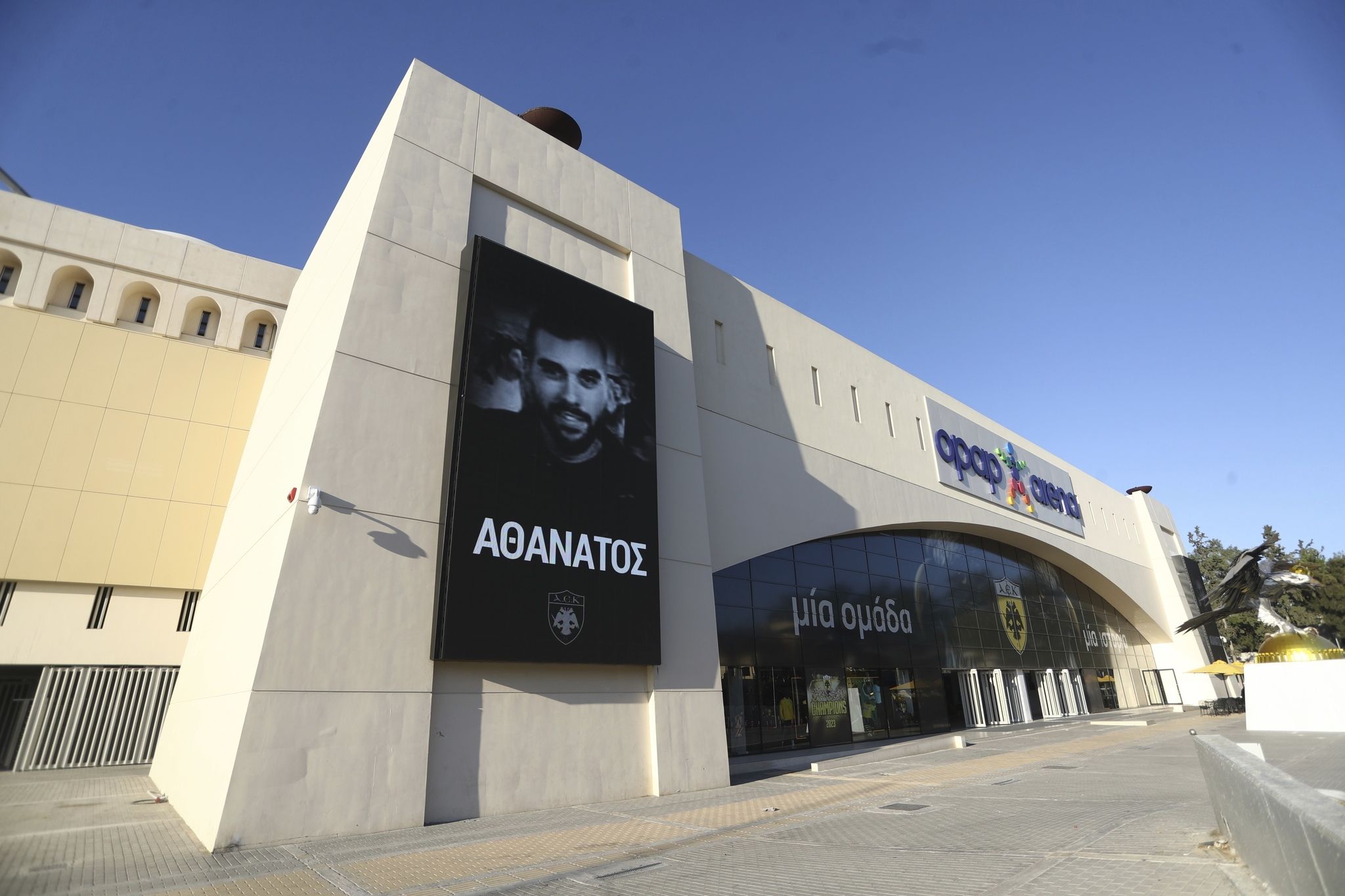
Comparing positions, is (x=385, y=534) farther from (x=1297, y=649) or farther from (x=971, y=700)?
(x=971, y=700)

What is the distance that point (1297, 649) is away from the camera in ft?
61.1

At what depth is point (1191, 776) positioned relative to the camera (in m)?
11.2

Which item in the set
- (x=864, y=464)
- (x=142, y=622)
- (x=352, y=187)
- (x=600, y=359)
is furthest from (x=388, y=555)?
(x=864, y=464)

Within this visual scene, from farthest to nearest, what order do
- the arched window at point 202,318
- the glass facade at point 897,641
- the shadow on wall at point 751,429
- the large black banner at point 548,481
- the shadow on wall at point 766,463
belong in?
the arched window at point 202,318
the glass facade at point 897,641
the shadow on wall at point 766,463
the shadow on wall at point 751,429
the large black banner at point 548,481

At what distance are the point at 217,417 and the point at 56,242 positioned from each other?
6.29m

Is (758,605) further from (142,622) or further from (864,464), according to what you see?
(142,622)

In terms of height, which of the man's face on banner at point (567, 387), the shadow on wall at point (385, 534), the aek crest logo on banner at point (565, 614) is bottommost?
the aek crest logo on banner at point (565, 614)

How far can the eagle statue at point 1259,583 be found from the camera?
22594mm

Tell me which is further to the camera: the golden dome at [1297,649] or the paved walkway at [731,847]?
the golden dome at [1297,649]

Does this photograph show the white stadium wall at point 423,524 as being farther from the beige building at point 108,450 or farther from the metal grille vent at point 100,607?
the metal grille vent at point 100,607

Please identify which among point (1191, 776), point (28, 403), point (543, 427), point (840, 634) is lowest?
point (1191, 776)

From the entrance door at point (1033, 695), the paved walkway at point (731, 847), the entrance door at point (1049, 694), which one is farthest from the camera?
the entrance door at point (1049, 694)

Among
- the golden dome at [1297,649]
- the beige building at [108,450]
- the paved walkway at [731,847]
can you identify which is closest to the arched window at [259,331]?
the beige building at [108,450]

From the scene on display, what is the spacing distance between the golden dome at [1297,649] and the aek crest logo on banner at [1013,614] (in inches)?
427
